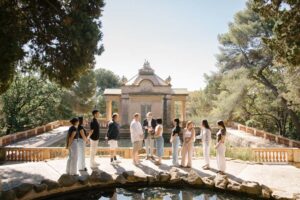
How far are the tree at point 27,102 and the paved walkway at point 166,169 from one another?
48.9 feet

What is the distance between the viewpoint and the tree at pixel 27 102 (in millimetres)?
25578

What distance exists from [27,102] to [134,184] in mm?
21255

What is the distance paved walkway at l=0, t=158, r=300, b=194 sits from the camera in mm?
8133

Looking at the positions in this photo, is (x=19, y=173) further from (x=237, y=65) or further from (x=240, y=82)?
(x=237, y=65)

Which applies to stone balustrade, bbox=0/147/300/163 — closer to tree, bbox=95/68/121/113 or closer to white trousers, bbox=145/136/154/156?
white trousers, bbox=145/136/154/156

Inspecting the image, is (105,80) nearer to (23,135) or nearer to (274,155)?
(23,135)

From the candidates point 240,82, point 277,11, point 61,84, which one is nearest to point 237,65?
point 240,82

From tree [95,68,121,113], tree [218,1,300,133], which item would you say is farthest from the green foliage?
tree [95,68,121,113]

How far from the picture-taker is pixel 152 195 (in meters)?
7.76

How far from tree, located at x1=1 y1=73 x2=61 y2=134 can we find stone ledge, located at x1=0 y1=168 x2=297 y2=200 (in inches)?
671

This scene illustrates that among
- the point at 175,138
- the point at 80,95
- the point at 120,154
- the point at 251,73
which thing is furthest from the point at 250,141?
the point at 80,95

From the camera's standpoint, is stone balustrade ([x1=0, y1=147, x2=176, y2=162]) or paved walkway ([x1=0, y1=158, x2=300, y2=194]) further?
stone balustrade ([x1=0, y1=147, x2=176, y2=162])

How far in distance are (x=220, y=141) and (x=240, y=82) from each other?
47.7 feet

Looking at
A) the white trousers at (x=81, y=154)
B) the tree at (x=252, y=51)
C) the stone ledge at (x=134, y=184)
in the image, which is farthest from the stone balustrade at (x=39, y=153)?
the tree at (x=252, y=51)
